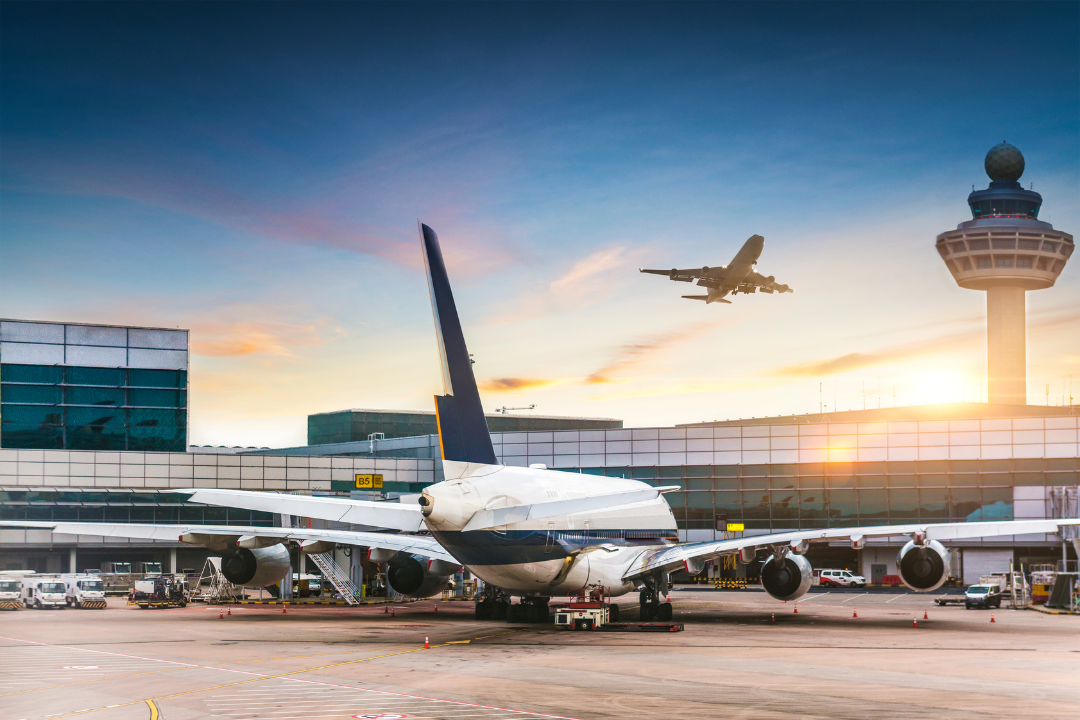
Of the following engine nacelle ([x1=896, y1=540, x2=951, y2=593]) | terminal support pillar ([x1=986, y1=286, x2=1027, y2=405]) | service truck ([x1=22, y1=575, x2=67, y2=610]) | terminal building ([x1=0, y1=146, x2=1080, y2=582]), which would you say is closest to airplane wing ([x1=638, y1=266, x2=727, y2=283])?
terminal building ([x1=0, y1=146, x2=1080, y2=582])

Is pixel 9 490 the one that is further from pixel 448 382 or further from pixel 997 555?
pixel 997 555

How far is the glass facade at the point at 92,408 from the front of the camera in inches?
2793

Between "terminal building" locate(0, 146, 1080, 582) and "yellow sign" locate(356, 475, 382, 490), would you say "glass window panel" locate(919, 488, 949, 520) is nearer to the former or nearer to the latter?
"terminal building" locate(0, 146, 1080, 582)

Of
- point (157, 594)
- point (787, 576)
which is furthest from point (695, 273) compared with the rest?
point (157, 594)

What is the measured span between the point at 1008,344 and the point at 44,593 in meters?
124

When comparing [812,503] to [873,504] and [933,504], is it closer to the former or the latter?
[873,504]

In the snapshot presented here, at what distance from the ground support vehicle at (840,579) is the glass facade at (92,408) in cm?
4658

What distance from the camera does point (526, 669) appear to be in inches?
963

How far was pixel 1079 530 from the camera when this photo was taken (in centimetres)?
5412

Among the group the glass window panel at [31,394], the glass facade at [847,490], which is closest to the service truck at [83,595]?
the glass window panel at [31,394]

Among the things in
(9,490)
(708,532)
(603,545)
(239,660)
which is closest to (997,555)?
(708,532)

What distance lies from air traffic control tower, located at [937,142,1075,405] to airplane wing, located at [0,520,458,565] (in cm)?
11136

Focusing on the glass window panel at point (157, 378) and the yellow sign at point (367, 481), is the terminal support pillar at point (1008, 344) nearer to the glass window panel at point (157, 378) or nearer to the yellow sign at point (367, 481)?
the yellow sign at point (367, 481)

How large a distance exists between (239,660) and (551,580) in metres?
12.8
